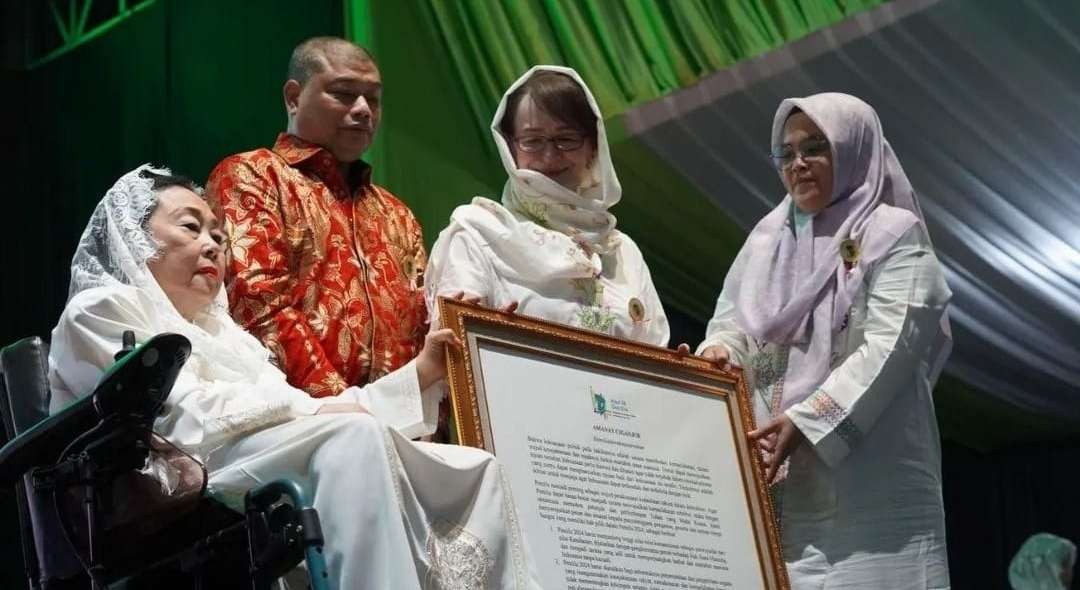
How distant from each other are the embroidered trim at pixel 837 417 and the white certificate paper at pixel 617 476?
0.21m

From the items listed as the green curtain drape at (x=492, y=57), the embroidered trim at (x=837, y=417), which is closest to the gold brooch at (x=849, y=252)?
the embroidered trim at (x=837, y=417)

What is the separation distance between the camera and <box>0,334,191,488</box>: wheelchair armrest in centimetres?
261

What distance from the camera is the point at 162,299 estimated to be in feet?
10.6

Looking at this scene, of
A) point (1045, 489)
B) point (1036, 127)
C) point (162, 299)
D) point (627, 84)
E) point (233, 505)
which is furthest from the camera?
point (1045, 489)

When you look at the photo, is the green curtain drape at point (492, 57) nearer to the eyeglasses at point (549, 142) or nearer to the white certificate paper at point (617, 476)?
the eyeglasses at point (549, 142)

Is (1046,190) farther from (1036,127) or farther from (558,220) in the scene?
(558,220)

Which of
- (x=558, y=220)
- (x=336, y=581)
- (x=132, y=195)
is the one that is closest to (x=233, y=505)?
(x=336, y=581)

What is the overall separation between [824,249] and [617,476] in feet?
2.85

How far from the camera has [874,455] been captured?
12.7 feet

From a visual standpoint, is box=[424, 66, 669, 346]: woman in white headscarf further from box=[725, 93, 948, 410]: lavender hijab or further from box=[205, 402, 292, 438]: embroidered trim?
box=[205, 402, 292, 438]: embroidered trim

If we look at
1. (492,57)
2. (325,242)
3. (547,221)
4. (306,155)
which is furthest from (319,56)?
(492,57)

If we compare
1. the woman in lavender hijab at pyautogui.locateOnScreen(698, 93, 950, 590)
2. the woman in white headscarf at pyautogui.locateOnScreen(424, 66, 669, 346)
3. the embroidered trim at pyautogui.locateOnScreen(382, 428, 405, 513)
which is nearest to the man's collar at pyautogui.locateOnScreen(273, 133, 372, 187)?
the woman in white headscarf at pyautogui.locateOnScreen(424, 66, 669, 346)

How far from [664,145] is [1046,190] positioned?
1.37 meters

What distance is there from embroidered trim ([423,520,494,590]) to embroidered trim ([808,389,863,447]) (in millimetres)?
1039
